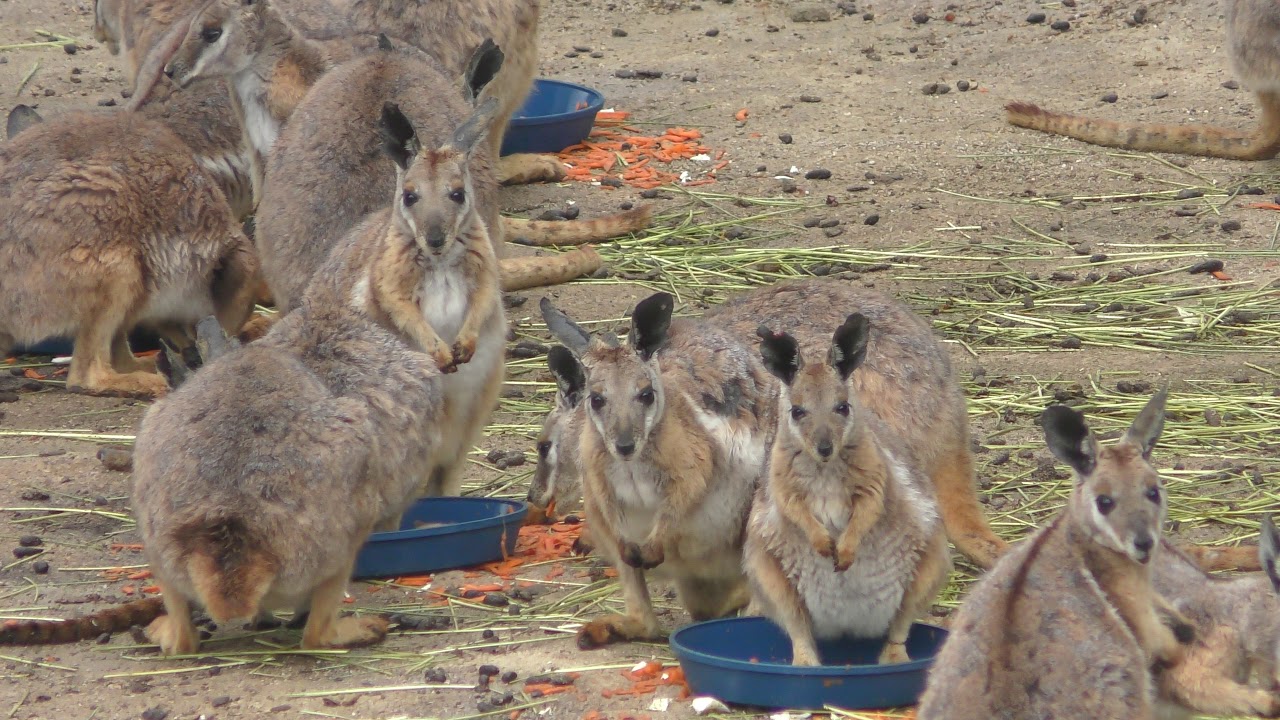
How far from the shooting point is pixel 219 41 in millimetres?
8172

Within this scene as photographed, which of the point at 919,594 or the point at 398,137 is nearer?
the point at 919,594

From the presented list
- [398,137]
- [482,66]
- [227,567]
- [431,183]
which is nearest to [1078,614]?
[227,567]

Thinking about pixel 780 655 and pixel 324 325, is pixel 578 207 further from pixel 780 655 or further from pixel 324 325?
pixel 780 655

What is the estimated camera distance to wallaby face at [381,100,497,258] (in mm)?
5953

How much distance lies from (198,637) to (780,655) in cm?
166

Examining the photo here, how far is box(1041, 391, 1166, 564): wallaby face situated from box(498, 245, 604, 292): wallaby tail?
460 cm

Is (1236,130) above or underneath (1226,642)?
above

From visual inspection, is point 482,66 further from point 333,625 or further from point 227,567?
point 227,567

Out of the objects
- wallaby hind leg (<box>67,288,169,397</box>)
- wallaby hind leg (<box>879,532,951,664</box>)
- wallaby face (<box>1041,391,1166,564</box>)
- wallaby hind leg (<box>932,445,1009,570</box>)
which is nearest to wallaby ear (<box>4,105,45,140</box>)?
wallaby hind leg (<box>67,288,169,397</box>)

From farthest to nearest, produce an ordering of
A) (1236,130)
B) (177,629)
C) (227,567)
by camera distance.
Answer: (1236,130) → (177,629) → (227,567)

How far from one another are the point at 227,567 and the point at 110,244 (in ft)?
10.2

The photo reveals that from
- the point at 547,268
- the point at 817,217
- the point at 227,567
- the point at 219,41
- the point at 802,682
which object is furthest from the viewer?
the point at 817,217

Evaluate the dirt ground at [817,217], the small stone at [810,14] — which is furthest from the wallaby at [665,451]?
the small stone at [810,14]

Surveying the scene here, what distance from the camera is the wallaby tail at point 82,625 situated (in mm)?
5176
